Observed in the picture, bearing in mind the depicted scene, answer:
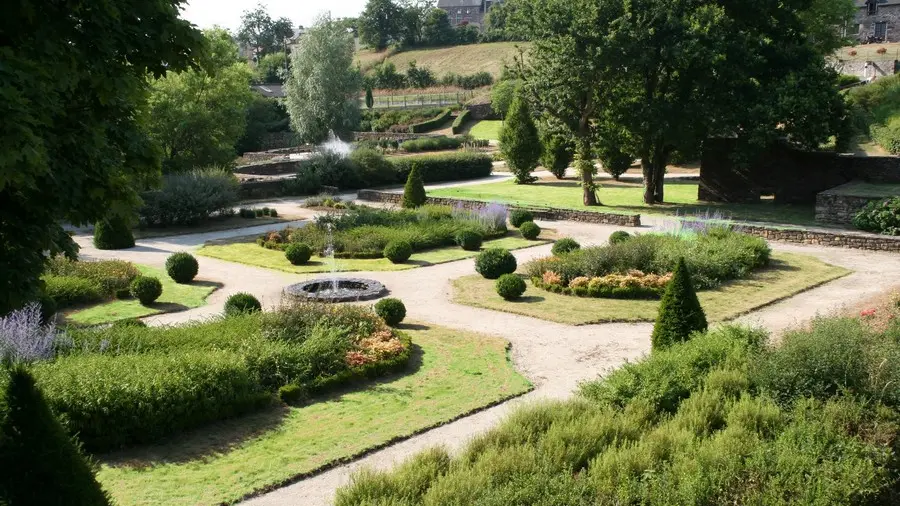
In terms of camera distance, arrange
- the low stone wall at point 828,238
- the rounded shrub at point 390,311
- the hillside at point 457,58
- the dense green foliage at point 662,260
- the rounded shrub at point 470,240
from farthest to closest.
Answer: the hillside at point 457,58 → the rounded shrub at point 470,240 → the low stone wall at point 828,238 → the dense green foliage at point 662,260 → the rounded shrub at point 390,311

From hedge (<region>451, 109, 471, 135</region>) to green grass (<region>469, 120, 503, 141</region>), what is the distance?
1066mm

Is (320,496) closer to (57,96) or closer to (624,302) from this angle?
(57,96)

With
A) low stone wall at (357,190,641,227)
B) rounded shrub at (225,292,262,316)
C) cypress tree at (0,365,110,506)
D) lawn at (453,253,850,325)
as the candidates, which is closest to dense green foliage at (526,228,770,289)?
lawn at (453,253,850,325)

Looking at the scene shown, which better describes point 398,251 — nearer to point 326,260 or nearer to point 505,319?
point 326,260

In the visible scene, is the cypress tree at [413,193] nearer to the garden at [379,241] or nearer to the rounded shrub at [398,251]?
the garden at [379,241]

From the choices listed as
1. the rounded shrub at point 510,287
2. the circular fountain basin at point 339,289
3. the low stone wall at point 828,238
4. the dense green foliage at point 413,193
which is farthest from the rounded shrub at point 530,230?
the rounded shrub at point 510,287

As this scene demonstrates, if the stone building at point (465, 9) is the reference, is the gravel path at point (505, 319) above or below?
below

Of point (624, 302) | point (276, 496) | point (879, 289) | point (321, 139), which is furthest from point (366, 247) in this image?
point (321, 139)

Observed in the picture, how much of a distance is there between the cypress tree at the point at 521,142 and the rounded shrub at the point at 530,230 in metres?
14.1

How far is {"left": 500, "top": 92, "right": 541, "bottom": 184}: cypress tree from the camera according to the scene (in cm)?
3781

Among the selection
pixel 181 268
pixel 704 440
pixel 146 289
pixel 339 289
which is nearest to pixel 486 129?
pixel 181 268

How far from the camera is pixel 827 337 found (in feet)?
28.9

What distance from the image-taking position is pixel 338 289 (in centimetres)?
1759

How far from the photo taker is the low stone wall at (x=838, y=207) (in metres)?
24.6
